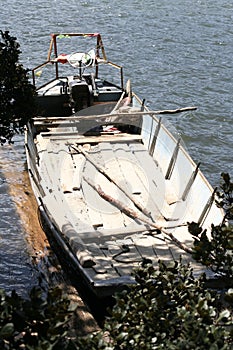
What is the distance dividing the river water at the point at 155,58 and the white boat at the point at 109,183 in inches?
62.1

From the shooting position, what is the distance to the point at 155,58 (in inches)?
1044

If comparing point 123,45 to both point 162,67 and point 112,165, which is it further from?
point 112,165

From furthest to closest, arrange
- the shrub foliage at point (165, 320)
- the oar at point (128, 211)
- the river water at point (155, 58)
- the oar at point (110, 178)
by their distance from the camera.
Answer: the river water at point (155, 58) → the oar at point (110, 178) → the oar at point (128, 211) → the shrub foliage at point (165, 320)

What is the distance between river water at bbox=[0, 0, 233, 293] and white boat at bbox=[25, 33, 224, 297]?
5.17ft

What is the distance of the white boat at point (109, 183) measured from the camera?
10.1 metres

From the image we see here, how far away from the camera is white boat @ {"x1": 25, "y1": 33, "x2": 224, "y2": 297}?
33.2 feet

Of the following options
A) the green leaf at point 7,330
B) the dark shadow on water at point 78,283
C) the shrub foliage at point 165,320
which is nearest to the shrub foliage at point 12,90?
the dark shadow on water at point 78,283

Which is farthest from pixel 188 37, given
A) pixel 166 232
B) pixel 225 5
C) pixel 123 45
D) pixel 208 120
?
pixel 166 232

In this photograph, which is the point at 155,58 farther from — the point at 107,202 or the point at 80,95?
the point at 107,202

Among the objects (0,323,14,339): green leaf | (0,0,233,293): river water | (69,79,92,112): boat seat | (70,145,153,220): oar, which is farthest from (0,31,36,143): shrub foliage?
(0,323,14,339): green leaf

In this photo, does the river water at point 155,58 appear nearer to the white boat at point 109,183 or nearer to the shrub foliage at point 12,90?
the white boat at point 109,183

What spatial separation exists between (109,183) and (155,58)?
584 inches

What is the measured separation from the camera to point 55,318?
13.9ft

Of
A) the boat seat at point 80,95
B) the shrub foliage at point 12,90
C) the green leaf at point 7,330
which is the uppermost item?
the green leaf at point 7,330
